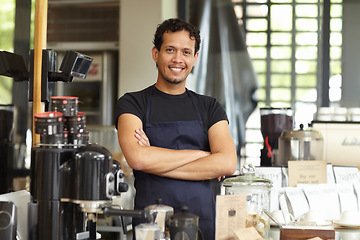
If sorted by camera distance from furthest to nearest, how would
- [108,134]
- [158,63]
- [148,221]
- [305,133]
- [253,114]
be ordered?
[253,114]
[108,134]
[305,133]
[158,63]
[148,221]

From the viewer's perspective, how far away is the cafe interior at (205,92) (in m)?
1.35

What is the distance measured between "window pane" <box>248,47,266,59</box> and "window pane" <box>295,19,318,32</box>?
413mm

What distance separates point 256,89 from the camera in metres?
5.68

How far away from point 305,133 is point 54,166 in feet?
6.72

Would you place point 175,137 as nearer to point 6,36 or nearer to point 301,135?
point 301,135

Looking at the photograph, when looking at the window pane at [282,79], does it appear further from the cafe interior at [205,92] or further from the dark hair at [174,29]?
the dark hair at [174,29]

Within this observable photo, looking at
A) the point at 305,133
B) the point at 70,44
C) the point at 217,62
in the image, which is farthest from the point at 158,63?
the point at 70,44

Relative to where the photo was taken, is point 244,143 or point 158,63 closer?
point 158,63

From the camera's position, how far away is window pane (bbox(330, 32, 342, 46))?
18.0 ft

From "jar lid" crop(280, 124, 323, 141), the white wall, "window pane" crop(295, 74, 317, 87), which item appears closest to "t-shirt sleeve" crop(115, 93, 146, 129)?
"jar lid" crop(280, 124, 323, 141)

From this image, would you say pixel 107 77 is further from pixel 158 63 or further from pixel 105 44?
pixel 158 63

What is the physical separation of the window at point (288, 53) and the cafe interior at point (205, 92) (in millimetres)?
10

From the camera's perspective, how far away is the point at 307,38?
5590 mm

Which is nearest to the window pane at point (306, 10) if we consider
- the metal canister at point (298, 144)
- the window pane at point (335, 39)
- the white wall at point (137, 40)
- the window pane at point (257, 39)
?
the window pane at point (335, 39)
